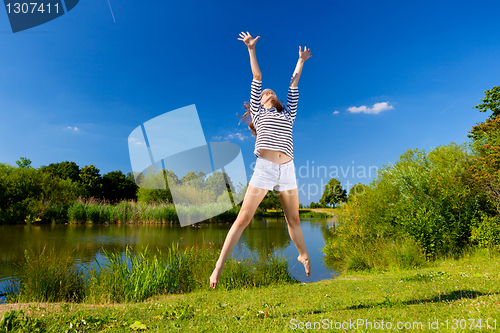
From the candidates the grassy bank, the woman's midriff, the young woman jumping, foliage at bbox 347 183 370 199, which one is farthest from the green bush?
the woman's midriff

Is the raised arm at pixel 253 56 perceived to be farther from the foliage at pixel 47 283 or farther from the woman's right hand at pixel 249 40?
the foliage at pixel 47 283

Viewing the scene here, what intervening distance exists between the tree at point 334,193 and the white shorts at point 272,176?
159 feet

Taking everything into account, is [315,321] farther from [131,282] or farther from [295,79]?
[131,282]

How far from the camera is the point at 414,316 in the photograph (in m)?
3.48

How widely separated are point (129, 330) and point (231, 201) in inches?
1090

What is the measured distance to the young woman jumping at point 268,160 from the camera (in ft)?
10.2

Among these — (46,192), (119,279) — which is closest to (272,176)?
(119,279)

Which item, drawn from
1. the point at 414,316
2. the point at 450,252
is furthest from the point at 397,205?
the point at 414,316

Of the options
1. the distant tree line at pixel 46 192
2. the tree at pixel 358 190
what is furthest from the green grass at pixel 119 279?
the distant tree line at pixel 46 192

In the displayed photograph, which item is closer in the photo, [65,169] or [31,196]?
[31,196]

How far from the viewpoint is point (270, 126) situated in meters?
3.30

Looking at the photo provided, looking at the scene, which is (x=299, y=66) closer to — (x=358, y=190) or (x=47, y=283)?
(x=47, y=283)

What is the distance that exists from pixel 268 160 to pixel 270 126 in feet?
1.36

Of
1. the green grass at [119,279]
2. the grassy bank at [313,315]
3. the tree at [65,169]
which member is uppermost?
the tree at [65,169]
